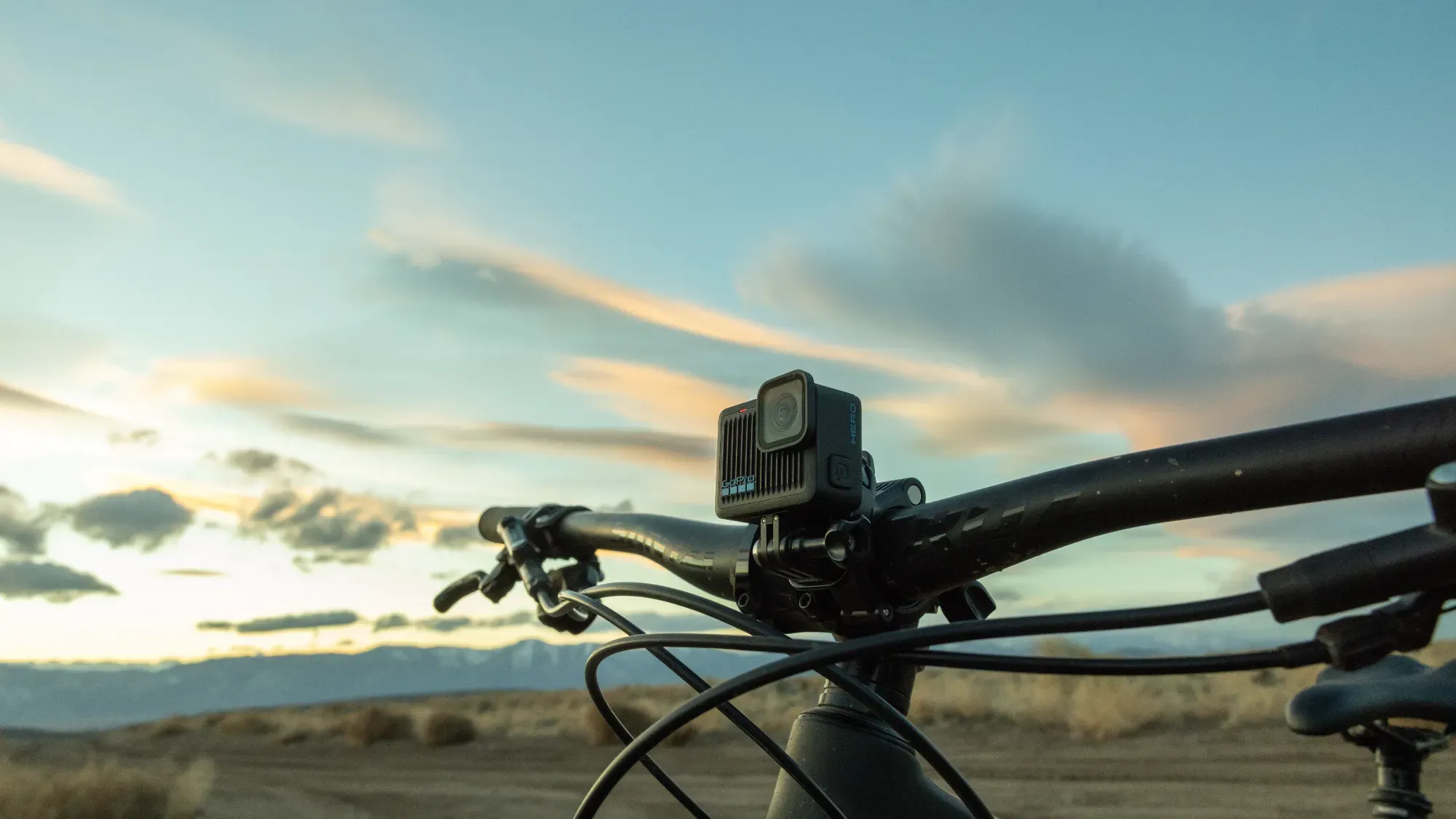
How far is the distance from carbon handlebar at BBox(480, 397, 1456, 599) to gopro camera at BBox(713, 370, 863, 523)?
11cm

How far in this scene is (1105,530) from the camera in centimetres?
99

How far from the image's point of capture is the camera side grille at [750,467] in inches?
47.4

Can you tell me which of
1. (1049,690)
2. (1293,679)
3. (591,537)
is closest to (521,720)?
(1049,690)

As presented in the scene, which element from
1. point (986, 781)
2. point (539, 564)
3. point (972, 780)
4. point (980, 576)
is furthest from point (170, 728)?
point (980, 576)

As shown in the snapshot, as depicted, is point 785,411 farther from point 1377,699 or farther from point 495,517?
point 495,517

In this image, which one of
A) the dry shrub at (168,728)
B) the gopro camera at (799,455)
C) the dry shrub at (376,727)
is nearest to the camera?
the gopro camera at (799,455)

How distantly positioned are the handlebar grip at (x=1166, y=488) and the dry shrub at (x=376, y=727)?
17.0 m

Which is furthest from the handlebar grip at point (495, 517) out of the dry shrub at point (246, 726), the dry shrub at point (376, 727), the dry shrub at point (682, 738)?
the dry shrub at point (246, 726)

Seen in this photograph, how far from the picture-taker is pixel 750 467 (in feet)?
4.21

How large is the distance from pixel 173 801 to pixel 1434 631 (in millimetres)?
9792

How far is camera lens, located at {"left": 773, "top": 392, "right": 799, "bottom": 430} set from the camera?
3.95ft

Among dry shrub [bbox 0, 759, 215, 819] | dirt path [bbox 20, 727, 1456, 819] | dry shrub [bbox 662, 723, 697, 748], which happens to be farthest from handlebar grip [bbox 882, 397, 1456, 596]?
dry shrub [bbox 662, 723, 697, 748]

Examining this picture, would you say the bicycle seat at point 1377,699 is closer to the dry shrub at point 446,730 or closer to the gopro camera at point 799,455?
the gopro camera at point 799,455

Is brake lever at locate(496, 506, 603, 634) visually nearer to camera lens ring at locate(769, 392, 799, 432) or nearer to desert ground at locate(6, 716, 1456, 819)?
camera lens ring at locate(769, 392, 799, 432)
